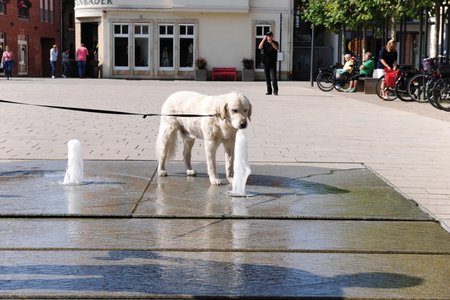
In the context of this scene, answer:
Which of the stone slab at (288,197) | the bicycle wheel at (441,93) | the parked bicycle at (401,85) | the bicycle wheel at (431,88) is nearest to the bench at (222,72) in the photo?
the parked bicycle at (401,85)

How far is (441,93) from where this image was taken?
19688mm

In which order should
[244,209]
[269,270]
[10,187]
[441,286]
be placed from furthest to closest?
[10,187] < [244,209] < [269,270] < [441,286]

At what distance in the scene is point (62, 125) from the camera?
50.0 ft

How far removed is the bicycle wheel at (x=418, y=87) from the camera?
864 inches

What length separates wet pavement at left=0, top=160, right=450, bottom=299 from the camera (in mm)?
4801

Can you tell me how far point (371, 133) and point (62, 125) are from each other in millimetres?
5803

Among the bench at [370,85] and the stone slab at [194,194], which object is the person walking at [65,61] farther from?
the stone slab at [194,194]

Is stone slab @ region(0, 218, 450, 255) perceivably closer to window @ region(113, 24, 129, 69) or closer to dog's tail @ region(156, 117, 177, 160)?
dog's tail @ region(156, 117, 177, 160)

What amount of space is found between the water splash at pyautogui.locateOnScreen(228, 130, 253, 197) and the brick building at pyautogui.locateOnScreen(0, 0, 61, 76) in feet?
143

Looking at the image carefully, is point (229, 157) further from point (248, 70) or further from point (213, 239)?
point (248, 70)

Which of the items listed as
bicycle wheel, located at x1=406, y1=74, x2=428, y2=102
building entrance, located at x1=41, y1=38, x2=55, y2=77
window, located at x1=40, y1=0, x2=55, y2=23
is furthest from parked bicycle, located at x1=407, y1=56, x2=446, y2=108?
building entrance, located at x1=41, y1=38, x2=55, y2=77

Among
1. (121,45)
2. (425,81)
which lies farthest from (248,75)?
(425,81)

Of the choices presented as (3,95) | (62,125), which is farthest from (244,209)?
(3,95)

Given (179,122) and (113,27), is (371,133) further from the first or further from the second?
(113,27)
